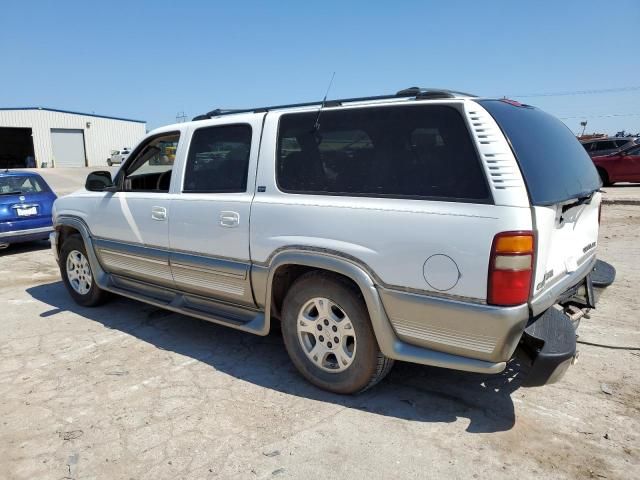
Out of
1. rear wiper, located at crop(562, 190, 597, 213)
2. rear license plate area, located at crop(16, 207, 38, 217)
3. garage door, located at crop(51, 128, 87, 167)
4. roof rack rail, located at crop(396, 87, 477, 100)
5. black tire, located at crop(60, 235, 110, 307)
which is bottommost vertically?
black tire, located at crop(60, 235, 110, 307)

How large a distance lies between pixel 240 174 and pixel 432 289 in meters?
1.80

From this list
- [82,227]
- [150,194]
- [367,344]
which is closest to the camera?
[367,344]

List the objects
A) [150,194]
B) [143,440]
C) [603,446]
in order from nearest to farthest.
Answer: [603,446]
[143,440]
[150,194]

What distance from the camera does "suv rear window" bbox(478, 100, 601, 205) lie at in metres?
2.62

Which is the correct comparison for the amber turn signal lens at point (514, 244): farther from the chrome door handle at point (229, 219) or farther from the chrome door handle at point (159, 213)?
the chrome door handle at point (159, 213)

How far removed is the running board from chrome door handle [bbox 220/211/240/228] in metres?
0.67

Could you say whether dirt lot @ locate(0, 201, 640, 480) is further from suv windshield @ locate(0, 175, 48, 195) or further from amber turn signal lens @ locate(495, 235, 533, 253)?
suv windshield @ locate(0, 175, 48, 195)

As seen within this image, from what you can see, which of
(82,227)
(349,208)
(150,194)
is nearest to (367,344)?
(349,208)

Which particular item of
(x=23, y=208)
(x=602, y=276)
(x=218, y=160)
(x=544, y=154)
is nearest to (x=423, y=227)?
(x=544, y=154)

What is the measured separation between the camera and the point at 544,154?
9.37ft

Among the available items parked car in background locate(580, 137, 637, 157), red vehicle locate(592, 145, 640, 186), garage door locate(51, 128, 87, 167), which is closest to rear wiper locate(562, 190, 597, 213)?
red vehicle locate(592, 145, 640, 186)

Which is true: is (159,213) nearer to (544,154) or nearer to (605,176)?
(544,154)

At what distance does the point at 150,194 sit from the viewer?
441 cm

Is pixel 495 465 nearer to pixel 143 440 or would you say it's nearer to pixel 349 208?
pixel 349 208
